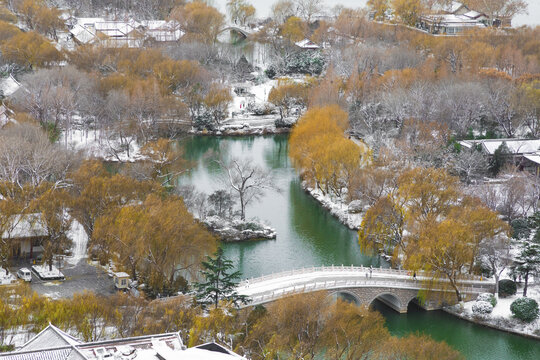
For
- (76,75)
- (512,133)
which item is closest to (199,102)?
(76,75)

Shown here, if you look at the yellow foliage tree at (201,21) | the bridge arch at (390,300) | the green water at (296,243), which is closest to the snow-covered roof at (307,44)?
the yellow foliage tree at (201,21)

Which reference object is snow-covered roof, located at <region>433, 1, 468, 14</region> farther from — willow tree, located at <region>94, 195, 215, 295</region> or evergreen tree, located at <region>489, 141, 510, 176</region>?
willow tree, located at <region>94, 195, 215, 295</region>

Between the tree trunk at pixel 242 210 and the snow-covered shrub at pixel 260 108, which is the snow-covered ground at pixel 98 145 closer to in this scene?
the tree trunk at pixel 242 210

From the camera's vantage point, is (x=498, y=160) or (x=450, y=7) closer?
(x=498, y=160)

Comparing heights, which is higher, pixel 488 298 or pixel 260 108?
pixel 260 108

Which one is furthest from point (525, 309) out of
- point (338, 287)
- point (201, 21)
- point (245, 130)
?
point (201, 21)

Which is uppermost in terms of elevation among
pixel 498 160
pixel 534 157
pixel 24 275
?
pixel 534 157

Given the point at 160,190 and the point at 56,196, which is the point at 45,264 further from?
the point at 160,190

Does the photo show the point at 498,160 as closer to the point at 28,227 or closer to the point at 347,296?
the point at 347,296
